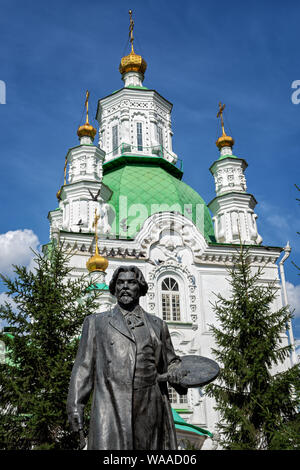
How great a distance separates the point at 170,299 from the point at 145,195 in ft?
17.1

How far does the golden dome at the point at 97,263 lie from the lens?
20.0 meters

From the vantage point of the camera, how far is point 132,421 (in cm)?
408

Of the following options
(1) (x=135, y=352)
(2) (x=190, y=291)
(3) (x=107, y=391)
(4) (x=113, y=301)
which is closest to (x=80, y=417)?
(3) (x=107, y=391)

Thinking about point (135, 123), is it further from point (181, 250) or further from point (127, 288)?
point (127, 288)

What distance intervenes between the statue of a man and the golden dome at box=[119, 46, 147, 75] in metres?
29.9

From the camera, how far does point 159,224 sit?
75.3 ft

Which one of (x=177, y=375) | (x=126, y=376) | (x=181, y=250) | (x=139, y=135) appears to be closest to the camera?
(x=126, y=376)

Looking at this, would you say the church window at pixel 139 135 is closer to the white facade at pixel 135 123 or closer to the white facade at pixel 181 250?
the white facade at pixel 135 123

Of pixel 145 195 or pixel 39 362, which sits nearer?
pixel 39 362

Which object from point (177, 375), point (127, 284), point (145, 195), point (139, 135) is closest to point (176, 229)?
point (145, 195)

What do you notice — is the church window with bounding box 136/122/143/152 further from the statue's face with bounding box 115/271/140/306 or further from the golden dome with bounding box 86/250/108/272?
the statue's face with bounding box 115/271/140/306

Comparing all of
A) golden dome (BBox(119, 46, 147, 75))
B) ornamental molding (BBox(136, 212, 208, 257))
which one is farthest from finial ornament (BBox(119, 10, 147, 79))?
ornamental molding (BBox(136, 212, 208, 257))

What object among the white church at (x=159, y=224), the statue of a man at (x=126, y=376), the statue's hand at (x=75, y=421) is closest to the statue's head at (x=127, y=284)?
the statue of a man at (x=126, y=376)

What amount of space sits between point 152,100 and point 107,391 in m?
27.6
